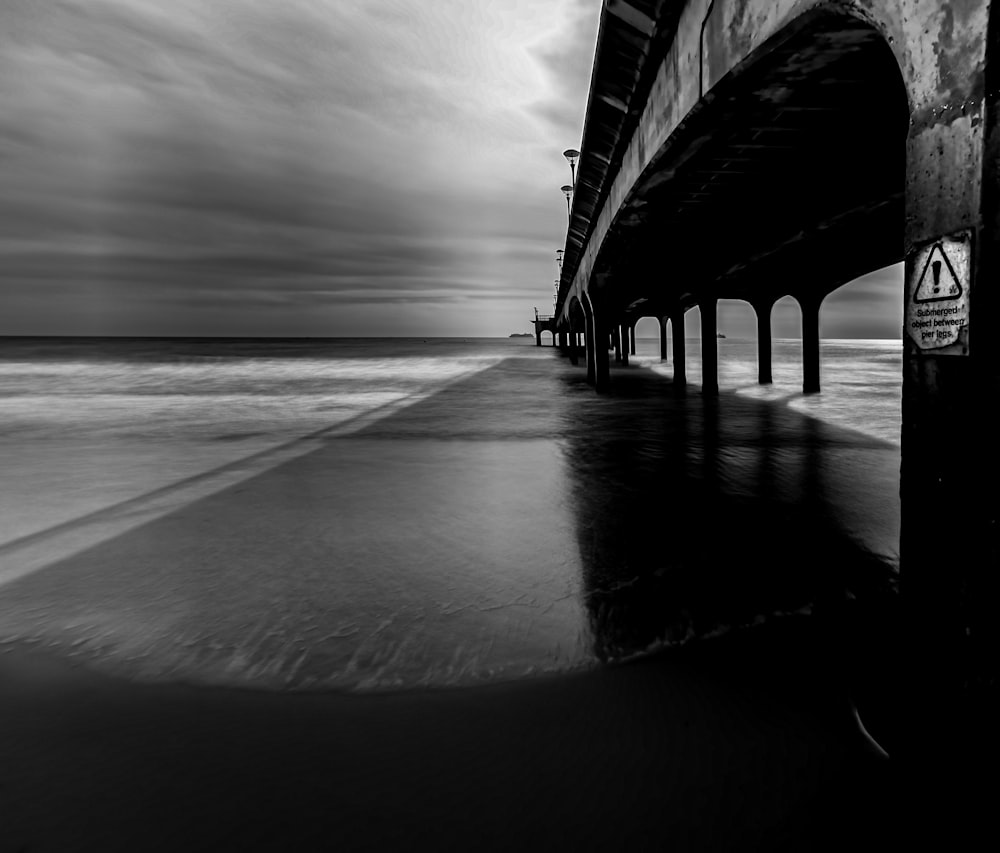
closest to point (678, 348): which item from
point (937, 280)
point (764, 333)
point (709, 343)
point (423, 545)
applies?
point (764, 333)

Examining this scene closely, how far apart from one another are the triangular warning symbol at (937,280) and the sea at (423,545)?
2249 millimetres

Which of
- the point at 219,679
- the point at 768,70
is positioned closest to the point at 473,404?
the point at 768,70

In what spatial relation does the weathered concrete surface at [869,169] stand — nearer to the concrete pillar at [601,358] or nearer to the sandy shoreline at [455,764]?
the sandy shoreline at [455,764]

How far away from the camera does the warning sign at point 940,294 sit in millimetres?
2459

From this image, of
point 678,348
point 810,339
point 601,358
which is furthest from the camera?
point 678,348

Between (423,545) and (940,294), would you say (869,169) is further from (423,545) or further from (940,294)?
(423,545)

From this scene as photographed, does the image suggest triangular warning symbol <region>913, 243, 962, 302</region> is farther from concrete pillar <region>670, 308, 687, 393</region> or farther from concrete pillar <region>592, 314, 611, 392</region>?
concrete pillar <region>670, 308, 687, 393</region>

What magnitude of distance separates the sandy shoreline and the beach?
11mm

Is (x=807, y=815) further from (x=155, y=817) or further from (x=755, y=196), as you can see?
(x=755, y=196)

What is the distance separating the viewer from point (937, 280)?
258cm

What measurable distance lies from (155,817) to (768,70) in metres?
6.07

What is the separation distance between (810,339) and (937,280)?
64.9ft

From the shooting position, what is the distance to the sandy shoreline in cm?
237

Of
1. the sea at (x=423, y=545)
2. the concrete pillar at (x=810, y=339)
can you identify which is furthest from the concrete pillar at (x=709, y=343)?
the sea at (x=423, y=545)
